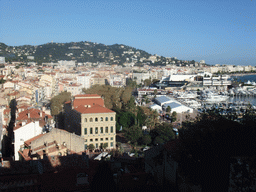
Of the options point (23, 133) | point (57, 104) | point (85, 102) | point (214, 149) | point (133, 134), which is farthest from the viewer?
point (57, 104)

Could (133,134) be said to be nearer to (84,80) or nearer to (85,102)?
(85,102)

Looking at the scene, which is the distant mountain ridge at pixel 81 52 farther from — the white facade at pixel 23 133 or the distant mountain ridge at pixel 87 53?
the white facade at pixel 23 133

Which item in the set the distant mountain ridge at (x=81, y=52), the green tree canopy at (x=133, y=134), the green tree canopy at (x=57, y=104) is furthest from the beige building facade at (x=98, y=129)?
the distant mountain ridge at (x=81, y=52)

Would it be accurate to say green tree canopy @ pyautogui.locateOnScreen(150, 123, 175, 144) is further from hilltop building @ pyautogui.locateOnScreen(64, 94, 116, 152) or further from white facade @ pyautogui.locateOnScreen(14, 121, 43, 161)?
white facade @ pyautogui.locateOnScreen(14, 121, 43, 161)

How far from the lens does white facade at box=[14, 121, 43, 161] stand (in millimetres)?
14891

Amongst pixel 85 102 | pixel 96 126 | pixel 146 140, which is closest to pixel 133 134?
pixel 146 140

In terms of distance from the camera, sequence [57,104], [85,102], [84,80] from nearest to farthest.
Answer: [85,102], [57,104], [84,80]

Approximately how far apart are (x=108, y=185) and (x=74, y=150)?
8.76m

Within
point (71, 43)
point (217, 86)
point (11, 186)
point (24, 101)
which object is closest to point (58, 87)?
point (24, 101)

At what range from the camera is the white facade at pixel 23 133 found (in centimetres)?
1489

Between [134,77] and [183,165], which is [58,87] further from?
[183,165]

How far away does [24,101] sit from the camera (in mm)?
28266

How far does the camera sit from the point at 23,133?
50.2ft

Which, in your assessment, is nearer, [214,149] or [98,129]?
[214,149]
